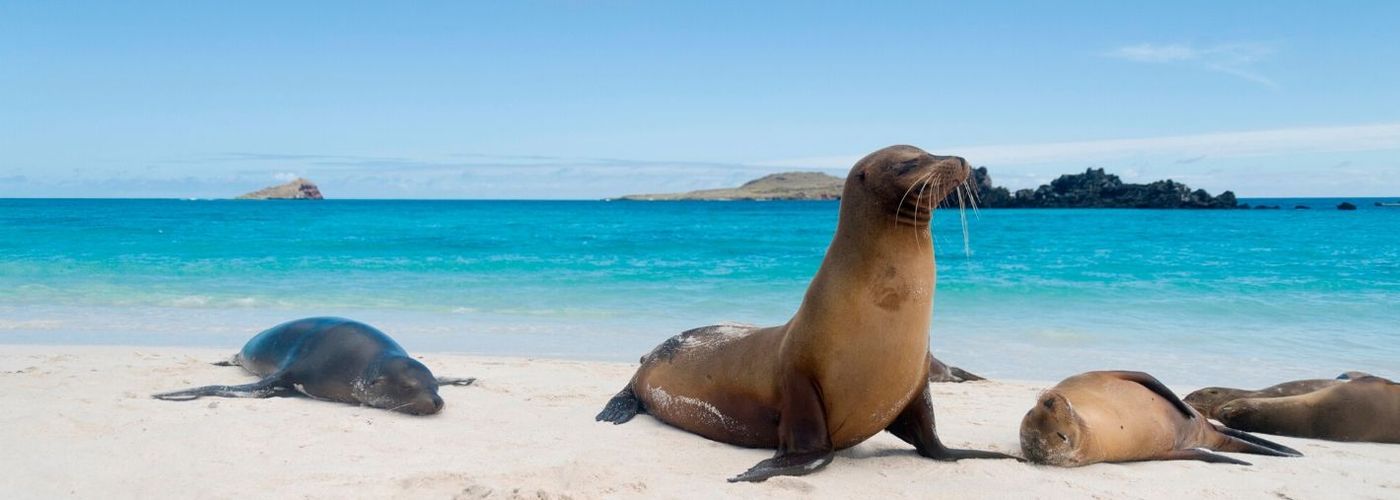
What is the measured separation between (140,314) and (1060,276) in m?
13.7

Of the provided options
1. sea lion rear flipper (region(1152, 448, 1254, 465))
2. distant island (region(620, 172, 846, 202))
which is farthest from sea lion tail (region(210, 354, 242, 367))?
distant island (region(620, 172, 846, 202))

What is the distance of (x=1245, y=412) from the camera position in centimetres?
579

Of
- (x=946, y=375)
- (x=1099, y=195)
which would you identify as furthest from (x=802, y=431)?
(x=1099, y=195)

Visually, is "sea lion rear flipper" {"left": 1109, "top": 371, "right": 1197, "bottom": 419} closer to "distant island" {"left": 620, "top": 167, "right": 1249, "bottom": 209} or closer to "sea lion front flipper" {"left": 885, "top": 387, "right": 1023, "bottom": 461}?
"sea lion front flipper" {"left": 885, "top": 387, "right": 1023, "bottom": 461}

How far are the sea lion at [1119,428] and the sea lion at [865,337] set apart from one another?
260 mm

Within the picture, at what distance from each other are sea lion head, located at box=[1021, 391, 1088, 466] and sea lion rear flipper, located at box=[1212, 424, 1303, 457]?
110cm

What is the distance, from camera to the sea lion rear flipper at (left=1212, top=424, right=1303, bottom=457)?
505 centimetres

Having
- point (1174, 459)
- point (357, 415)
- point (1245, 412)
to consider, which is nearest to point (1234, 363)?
point (1245, 412)

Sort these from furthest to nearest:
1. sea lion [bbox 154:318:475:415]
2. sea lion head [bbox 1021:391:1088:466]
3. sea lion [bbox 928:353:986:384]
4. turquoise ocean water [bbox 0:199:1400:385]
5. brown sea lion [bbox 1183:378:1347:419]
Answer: turquoise ocean water [bbox 0:199:1400:385] → sea lion [bbox 928:353:986:384] → brown sea lion [bbox 1183:378:1347:419] → sea lion [bbox 154:318:475:415] → sea lion head [bbox 1021:391:1088:466]

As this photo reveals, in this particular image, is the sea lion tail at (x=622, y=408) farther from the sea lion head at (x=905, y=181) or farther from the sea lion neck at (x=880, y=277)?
the sea lion head at (x=905, y=181)

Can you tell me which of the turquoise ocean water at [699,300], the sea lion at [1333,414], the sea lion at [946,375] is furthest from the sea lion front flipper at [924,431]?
the turquoise ocean water at [699,300]

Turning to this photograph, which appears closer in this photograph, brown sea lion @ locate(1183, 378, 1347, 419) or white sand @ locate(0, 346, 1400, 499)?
white sand @ locate(0, 346, 1400, 499)

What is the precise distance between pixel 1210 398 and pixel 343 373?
4.94 m

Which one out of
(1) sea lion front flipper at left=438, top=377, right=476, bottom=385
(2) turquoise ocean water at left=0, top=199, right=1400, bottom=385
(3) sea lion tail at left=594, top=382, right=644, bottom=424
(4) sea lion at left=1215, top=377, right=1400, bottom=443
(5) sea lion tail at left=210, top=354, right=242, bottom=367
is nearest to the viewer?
(3) sea lion tail at left=594, top=382, right=644, bottom=424
